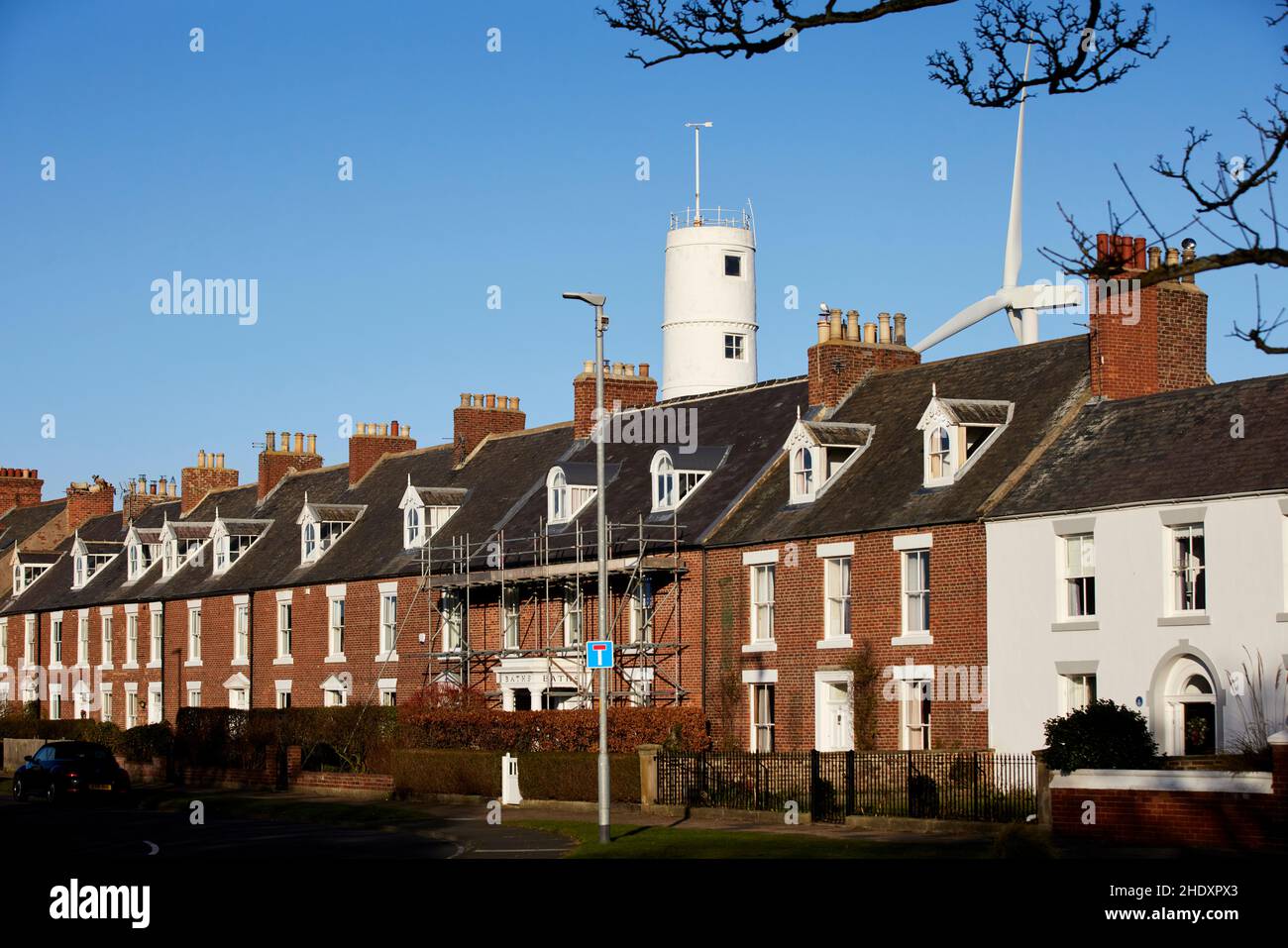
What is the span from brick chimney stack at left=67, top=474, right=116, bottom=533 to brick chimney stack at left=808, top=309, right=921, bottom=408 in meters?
51.6

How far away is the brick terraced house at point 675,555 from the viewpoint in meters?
38.2

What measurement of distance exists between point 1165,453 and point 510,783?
52.7ft

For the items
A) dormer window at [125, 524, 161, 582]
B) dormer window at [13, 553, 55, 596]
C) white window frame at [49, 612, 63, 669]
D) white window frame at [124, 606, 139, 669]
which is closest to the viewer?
white window frame at [124, 606, 139, 669]

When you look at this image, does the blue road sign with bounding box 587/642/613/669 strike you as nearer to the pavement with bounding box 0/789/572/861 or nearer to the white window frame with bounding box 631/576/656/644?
the pavement with bounding box 0/789/572/861

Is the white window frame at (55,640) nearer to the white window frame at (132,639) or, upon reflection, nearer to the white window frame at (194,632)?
the white window frame at (132,639)

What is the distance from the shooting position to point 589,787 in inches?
1547

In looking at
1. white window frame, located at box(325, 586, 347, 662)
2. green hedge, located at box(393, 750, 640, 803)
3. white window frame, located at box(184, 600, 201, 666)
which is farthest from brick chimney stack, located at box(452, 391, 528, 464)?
green hedge, located at box(393, 750, 640, 803)

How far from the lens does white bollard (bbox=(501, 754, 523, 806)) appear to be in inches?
1620

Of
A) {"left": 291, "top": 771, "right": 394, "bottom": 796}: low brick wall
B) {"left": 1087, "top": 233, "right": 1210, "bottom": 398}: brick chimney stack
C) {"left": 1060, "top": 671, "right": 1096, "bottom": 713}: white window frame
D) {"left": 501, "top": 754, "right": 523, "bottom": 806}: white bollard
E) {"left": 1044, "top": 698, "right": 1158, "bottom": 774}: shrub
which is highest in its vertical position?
{"left": 1087, "top": 233, "right": 1210, "bottom": 398}: brick chimney stack

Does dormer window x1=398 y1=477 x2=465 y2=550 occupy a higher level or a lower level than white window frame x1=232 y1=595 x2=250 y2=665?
higher

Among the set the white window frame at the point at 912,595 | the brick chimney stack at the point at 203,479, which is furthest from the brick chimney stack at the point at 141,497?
the white window frame at the point at 912,595

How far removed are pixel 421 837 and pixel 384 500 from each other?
29326mm

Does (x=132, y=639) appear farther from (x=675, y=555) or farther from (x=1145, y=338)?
(x=1145, y=338)

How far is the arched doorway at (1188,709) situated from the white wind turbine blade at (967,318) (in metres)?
28.5
